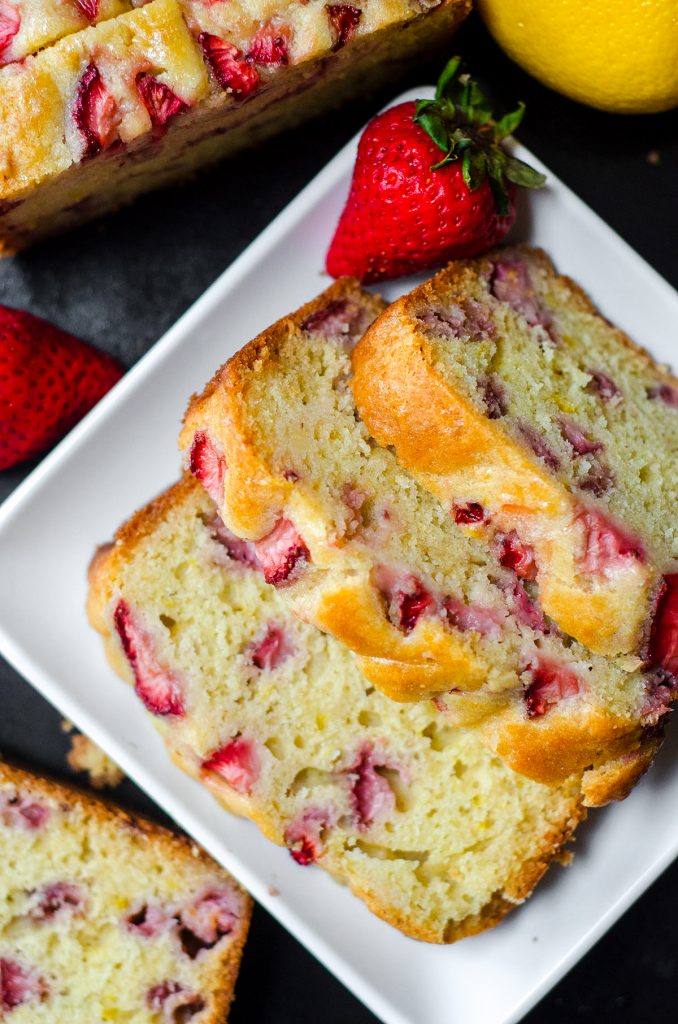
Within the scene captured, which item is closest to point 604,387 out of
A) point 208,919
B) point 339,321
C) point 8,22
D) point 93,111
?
point 339,321

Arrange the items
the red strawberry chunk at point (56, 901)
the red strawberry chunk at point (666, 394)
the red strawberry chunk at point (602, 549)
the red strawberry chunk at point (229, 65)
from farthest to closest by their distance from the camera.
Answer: the red strawberry chunk at point (56, 901) < the red strawberry chunk at point (666, 394) < the red strawberry chunk at point (229, 65) < the red strawberry chunk at point (602, 549)

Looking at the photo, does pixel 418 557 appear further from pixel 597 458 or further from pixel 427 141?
pixel 427 141

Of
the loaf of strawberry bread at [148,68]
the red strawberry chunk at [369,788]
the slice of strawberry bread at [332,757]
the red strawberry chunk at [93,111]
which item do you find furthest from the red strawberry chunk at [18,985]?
the red strawberry chunk at [93,111]

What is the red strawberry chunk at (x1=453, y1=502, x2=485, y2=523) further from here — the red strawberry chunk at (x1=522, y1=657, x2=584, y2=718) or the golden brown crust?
the red strawberry chunk at (x1=522, y1=657, x2=584, y2=718)

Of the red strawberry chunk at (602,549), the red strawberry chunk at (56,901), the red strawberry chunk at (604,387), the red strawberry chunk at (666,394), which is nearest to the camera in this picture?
the red strawberry chunk at (602,549)

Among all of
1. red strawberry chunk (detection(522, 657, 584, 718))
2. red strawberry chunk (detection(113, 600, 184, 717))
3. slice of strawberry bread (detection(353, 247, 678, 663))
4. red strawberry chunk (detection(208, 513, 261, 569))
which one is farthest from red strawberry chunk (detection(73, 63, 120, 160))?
red strawberry chunk (detection(522, 657, 584, 718))

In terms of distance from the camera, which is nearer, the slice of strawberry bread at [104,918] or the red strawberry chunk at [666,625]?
the red strawberry chunk at [666,625]

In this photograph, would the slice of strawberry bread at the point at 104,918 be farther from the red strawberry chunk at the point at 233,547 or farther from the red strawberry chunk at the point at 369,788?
the red strawberry chunk at the point at 233,547

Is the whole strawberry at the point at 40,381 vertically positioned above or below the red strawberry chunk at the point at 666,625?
below
